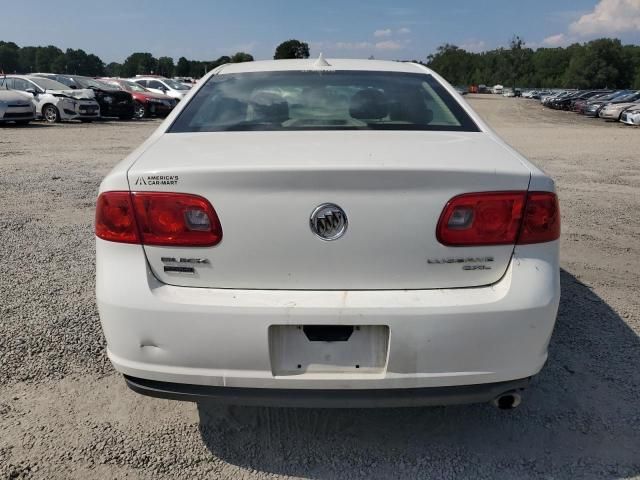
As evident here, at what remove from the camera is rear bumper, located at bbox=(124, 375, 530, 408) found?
83.2 inches

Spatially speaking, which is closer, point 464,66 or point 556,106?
point 556,106

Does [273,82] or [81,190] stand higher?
[273,82]

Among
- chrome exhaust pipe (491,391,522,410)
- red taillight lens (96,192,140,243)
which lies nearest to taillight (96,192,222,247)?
red taillight lens (96,192,140,243)

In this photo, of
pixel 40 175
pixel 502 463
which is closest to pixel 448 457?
pixel 502 463

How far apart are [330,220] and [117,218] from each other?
2.60 ft

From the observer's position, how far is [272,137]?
2.51m

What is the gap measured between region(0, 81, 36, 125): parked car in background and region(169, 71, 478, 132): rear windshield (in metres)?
16.7

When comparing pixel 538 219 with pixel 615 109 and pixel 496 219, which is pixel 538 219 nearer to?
pixel 496 219

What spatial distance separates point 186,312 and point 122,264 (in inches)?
12.7

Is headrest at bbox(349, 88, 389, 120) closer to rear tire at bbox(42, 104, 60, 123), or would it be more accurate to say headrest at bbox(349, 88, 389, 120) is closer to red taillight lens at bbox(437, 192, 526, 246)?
red taillight lens at bbox(437, 192, 526, 246)

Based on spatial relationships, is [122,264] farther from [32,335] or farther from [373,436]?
[32,335]

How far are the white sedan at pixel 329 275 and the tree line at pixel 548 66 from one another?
4333 inches

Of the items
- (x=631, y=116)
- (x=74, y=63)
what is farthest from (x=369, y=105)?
(x=74, y=63)

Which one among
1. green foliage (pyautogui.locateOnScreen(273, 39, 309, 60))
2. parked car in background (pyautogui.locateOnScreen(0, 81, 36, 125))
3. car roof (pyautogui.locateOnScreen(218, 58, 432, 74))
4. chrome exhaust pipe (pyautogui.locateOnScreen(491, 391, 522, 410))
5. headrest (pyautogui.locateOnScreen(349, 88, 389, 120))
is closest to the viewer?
chrome exhaust pipe (pyautogui.locateOnScreen(491, 391, 522, 410))
